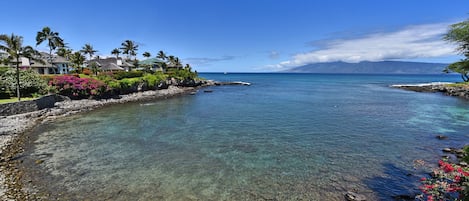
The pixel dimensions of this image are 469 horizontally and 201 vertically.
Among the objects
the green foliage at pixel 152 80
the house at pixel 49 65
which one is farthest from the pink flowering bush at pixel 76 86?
the house at pixel 49 65

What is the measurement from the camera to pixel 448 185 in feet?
35.4

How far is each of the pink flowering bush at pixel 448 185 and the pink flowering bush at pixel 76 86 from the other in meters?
46.2

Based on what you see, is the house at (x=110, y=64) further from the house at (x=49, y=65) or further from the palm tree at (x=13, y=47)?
the palm tree at (x=13, y=47)

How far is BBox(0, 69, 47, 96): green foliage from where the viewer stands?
32062 mm

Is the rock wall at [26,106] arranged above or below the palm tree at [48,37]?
below

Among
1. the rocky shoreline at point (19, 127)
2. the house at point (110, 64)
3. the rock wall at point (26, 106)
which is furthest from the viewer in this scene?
the house at point (110, 64)

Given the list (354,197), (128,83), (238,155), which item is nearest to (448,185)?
(354,197)

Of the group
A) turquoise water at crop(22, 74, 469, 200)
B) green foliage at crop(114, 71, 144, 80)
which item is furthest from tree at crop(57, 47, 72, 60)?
turquoise water at crop(22, 74, 469, 200)

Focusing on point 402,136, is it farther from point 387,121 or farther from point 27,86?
point 27,86

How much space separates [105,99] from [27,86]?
11198mm

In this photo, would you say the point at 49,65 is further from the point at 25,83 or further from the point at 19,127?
the point at 19,127

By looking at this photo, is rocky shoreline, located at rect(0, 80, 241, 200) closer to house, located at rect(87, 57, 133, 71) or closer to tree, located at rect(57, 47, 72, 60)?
house, located at rect(87, 57, 133, 71)

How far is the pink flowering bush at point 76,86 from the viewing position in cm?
3781

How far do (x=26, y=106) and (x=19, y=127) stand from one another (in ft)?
23.9
